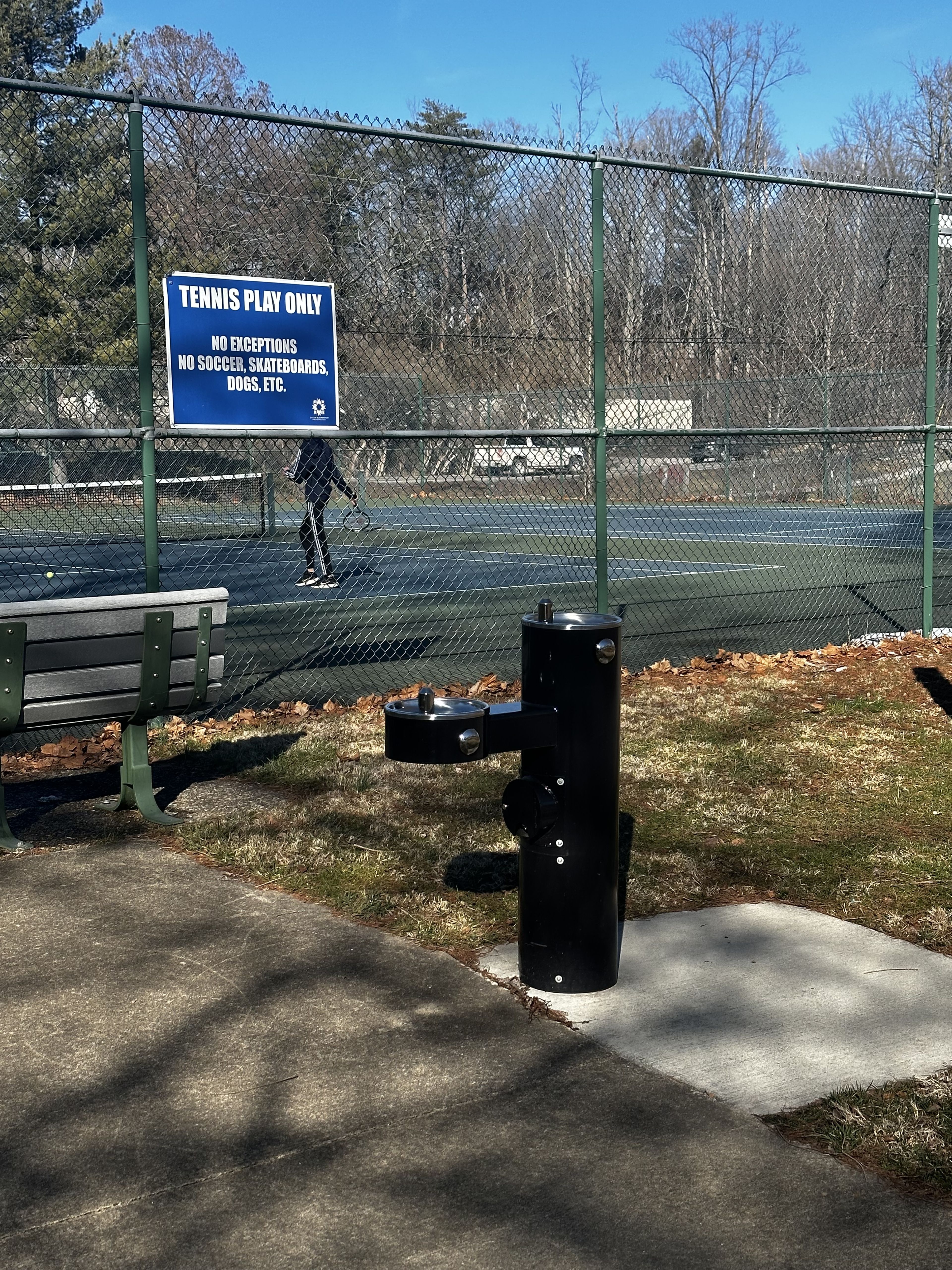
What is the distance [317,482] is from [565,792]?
8443 mm

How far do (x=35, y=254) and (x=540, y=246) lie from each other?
10.8 feet

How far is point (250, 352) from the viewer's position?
291 inches

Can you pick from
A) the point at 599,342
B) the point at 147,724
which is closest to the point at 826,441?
the point at 599,342

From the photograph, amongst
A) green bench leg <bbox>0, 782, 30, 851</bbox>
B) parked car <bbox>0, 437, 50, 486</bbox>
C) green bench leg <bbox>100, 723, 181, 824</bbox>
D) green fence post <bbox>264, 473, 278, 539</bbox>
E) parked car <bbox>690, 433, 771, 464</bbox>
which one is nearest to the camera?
green bench leg <bbox>0, 782, 30, 851</bbox>

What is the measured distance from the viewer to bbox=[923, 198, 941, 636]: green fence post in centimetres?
1057

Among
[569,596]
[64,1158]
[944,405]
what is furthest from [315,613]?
[64,1158]

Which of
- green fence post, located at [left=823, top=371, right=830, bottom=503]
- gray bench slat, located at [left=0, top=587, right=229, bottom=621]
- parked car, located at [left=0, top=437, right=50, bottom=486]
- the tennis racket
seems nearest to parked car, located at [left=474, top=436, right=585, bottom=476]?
green fence post, located at [left=823, top=371, right=830, bottom=503]

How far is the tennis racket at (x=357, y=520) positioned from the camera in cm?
1495

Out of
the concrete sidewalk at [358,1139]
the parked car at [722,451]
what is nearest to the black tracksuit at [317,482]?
the concrete sidewalk at [358,1139]

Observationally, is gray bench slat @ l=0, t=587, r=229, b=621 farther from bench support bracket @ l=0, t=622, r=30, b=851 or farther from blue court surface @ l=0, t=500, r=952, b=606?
blue court surface @ l=0, t=500, r=952, b=606

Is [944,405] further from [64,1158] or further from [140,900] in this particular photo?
[64,1158]

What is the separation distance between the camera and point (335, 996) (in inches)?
159

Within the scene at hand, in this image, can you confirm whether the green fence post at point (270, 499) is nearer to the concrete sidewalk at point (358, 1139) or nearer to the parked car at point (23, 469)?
the parked car at point (23, 469)

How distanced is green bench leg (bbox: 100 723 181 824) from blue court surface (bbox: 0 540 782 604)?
614 centimetres
